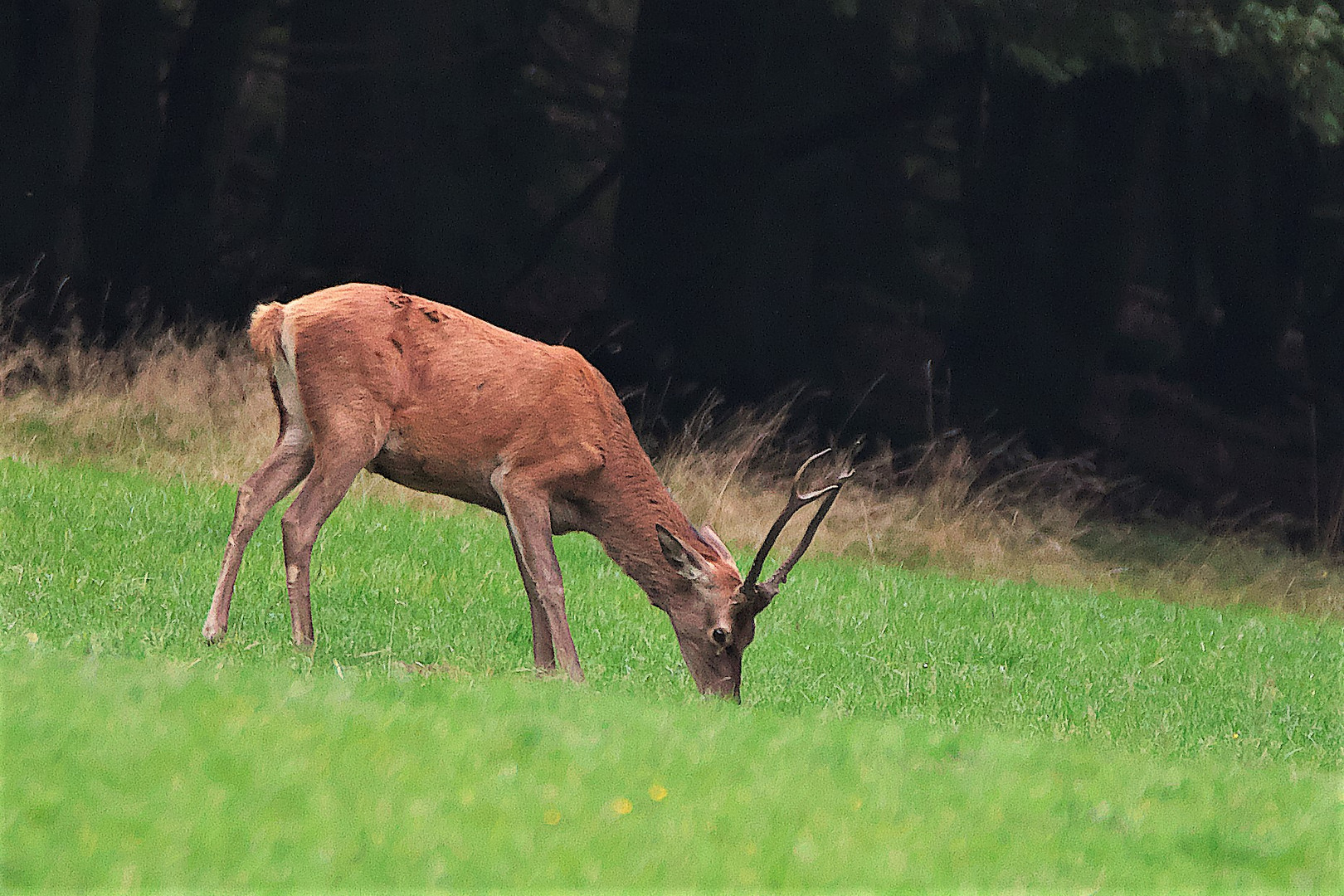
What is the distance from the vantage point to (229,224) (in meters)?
22.1

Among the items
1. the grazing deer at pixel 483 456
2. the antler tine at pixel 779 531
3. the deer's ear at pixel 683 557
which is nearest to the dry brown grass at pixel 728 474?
the grazing deer at pixel 483 456

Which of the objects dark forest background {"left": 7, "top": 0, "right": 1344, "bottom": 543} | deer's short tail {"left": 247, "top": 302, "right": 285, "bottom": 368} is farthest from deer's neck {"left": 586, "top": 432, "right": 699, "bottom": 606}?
dark forest background {"left": 7, "top": 0, "right": 1344, "bottom": 543}

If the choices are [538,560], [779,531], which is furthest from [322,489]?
[779,531]

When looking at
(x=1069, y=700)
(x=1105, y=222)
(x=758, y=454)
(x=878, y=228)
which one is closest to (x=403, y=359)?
(x=1069, y=700)

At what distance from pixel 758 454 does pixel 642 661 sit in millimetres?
8692

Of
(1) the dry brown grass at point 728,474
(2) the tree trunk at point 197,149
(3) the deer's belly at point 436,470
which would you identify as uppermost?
(3) the deer's belly at point 436,470

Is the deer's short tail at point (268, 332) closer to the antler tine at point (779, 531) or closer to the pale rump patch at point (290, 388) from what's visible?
the pale rump patch at point (290, 388)

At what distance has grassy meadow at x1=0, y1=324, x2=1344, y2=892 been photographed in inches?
178

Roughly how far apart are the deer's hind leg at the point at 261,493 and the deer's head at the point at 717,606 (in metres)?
1.90

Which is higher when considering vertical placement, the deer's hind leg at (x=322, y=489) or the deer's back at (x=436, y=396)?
the deer's back at (x=436, y=396)

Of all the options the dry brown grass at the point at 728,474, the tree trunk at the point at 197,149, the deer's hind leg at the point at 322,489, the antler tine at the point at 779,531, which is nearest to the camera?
the antler tine at the point at 779,531

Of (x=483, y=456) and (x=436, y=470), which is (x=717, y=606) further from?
(x=436, y=470)

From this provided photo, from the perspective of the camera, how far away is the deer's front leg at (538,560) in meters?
8.19

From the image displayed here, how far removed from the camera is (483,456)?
27.9 ft
